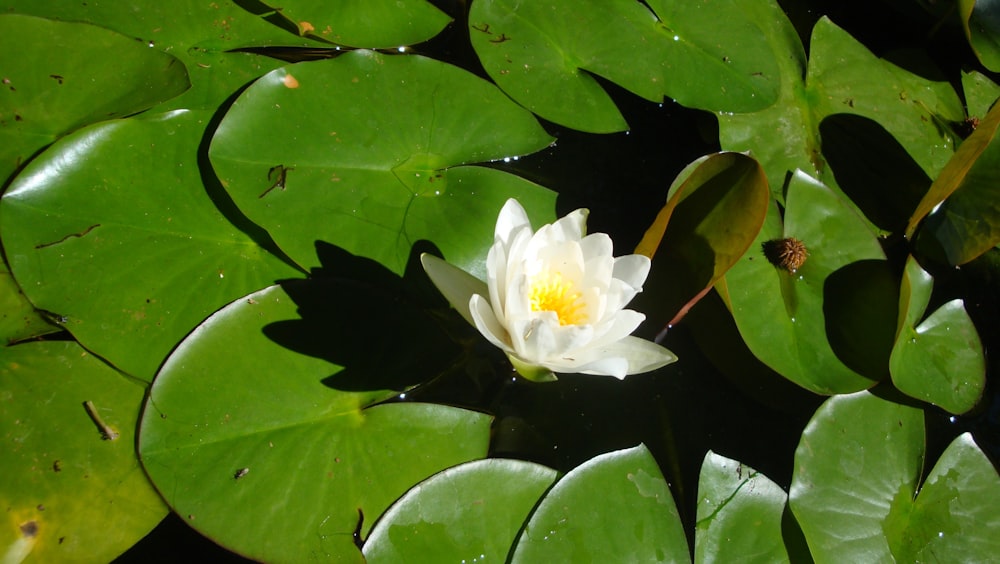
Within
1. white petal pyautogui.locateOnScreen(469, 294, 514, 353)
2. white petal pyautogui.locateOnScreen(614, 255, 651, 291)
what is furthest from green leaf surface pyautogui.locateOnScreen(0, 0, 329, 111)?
white petal pyautogui.locateOnScreen(614, 255, 651, 291)

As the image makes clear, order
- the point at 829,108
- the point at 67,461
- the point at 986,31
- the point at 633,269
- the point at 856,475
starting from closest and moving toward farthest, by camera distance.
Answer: the point at 67,461, the point at 633,269, the point at 856,475, the point at 829,108, the point at 986,31

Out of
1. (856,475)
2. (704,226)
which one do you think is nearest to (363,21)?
(704,226)

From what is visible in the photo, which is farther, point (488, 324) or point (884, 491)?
point (884, 491)

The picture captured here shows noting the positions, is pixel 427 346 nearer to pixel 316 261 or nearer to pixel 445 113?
pixel 316 261

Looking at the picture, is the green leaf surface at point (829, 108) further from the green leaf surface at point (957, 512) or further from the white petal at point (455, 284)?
the white petal at point (455, 284)

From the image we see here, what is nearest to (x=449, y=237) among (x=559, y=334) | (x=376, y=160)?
(x=376, y=160)

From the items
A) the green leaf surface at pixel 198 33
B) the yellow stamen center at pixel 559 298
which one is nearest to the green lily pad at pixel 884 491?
the yellow stamen center at pixel 559 298

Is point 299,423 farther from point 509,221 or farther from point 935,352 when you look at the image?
point 935,352
